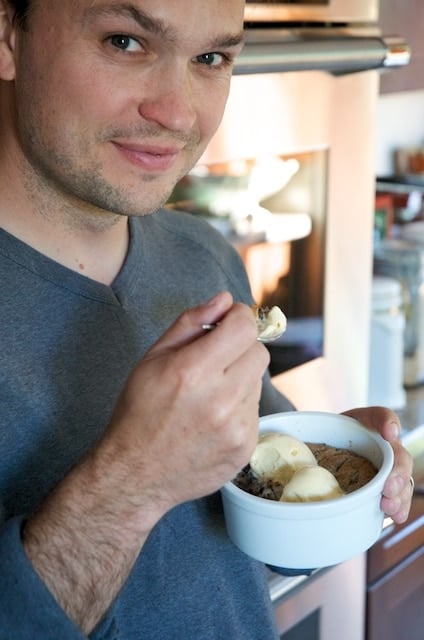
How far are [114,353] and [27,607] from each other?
271mm

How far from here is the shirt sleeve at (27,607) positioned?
24.9 inches

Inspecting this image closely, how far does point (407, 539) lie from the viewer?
147 centimetres

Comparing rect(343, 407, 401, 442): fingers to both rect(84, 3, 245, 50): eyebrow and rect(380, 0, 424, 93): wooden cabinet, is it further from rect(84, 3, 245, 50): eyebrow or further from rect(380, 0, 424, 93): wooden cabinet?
rect(380, 0, 424, 93): wooden cabinet

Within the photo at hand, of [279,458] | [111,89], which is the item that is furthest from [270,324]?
[111,89]

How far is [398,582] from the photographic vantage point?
→ 4.86ft

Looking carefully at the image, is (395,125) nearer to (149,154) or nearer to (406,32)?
(406,32)

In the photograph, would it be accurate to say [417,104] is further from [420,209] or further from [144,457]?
[144,457]

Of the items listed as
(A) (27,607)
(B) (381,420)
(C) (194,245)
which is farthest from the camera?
(C) (194,245)

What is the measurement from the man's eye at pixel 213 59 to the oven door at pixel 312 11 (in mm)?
210

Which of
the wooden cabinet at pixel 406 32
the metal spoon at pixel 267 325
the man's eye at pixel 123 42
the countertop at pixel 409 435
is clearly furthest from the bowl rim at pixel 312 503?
the wooden cabinet at pixel 406 32

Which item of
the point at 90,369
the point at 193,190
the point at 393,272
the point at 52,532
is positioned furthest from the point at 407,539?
the point at 52,532

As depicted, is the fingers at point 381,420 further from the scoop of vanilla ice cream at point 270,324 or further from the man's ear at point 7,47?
the man's ear at point 7,47

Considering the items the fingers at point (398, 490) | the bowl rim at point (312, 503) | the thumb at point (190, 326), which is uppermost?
the thumb at point (190, 326)

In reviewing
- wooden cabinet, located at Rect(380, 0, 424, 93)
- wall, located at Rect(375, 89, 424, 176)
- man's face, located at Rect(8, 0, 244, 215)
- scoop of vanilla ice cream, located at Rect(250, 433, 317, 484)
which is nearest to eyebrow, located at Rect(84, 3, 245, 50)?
man's face, located at Rect(8, 0, 244, 215)
